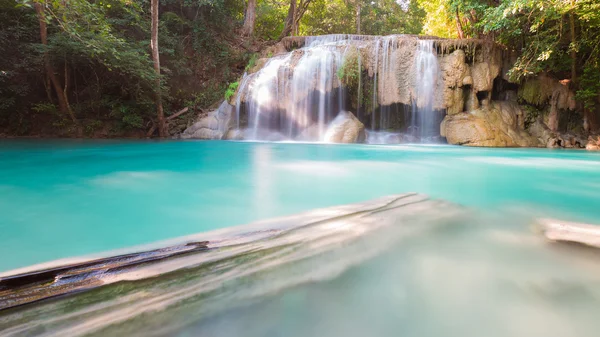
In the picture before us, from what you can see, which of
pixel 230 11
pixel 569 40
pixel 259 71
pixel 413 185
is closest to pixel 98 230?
pixel 413 185

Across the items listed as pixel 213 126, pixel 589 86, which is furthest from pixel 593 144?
pixel 213 126

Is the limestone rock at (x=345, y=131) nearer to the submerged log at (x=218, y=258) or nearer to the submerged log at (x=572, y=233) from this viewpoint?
the submerged log at (x=218, y=258)

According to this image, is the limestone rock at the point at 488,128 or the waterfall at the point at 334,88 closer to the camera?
the limestone rock at the point at 488,128

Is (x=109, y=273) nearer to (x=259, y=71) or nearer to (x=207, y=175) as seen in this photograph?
(x=207, y=175)

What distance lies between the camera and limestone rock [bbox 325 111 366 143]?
10297mm

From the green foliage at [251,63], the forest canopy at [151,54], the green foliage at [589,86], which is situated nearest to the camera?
the forest canopy at [151,54]

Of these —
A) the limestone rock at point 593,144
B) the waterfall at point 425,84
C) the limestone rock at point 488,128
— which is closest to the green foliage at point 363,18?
the waterfall at point 425,84

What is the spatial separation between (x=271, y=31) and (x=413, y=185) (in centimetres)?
1810

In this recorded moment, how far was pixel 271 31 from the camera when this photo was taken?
18.8 m

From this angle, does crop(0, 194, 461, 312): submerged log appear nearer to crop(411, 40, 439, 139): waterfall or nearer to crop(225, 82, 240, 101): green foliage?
crop(411, 40, 439, 139): waterfall

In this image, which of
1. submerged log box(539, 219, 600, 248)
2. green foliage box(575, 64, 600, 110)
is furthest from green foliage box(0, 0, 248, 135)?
green foliage box(575, 64, 600, 110)

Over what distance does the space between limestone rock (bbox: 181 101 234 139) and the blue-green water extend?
6717mm

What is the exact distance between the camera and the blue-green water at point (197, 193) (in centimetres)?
179

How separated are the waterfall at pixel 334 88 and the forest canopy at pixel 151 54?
2107mm
